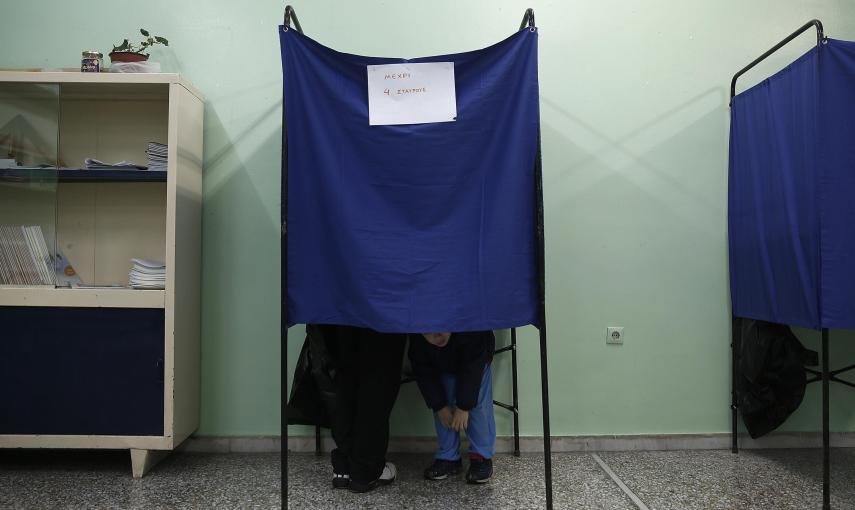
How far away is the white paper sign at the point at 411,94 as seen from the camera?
4.88 feet

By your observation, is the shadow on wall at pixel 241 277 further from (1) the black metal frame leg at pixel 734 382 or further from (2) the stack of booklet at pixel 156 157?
(1) the black metal frame leg at pixel 734 382

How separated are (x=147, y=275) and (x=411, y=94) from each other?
130 cm

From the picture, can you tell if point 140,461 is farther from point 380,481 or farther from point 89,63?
point 89,63

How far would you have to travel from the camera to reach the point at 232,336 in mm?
2223

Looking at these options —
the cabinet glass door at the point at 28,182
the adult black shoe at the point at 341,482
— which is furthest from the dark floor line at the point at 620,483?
the cabinet glass door at the point at 28,182

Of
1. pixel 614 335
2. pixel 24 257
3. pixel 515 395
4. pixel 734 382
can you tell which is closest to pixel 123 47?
pixel 24 257

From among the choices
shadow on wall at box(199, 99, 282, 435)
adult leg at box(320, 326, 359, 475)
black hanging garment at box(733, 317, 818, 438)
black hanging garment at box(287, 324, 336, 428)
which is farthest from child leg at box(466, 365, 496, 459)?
black hanging garment at box(733, 317, 818, 438)

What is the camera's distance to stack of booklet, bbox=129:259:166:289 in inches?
77.6

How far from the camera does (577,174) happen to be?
7.43ft

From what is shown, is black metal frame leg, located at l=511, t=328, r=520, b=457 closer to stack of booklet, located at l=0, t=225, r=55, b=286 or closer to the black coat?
the black coat

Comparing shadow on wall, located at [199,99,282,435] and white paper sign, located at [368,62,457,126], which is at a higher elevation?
white paper sign, located at [368,62,457,126]

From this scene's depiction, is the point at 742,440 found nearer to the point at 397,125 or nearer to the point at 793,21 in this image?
the point at 793,21

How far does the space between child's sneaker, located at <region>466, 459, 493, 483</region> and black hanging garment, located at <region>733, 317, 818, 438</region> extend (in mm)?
1176

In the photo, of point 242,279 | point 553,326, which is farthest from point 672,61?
point 242,279
